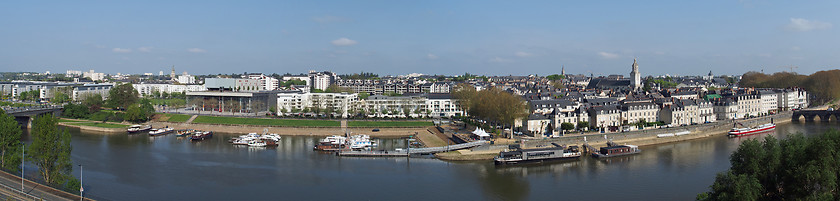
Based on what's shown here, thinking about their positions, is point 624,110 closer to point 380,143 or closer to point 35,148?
point 380,143

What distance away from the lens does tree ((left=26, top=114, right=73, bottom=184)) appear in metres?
14.1

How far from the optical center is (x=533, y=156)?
22.3m

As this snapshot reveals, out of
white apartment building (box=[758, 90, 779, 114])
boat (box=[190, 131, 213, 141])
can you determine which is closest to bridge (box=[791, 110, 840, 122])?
white apartment building (box=[758, 90, 779, 114])

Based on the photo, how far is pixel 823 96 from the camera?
159ft

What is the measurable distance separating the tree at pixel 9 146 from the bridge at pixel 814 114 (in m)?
46.9

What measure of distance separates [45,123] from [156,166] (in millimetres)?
6584

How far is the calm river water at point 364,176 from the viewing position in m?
16.6

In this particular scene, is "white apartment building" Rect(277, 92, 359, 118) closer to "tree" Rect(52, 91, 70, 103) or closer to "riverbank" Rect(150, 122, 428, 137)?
"riverbank" Rect(150, 122, 428, 137)

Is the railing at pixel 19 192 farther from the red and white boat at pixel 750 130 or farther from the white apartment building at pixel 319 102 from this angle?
the red and white boat at pixel 750 130

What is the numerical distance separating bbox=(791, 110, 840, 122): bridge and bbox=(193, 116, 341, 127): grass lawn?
33.9 meters

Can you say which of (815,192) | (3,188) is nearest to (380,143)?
(3,188)

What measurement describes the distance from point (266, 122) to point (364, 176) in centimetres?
1795

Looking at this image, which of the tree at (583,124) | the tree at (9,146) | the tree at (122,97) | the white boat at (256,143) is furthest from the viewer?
the tree at (122,97)

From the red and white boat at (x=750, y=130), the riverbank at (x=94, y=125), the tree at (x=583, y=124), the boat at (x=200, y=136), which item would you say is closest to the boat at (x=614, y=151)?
the tree at (x=583, y=124)
